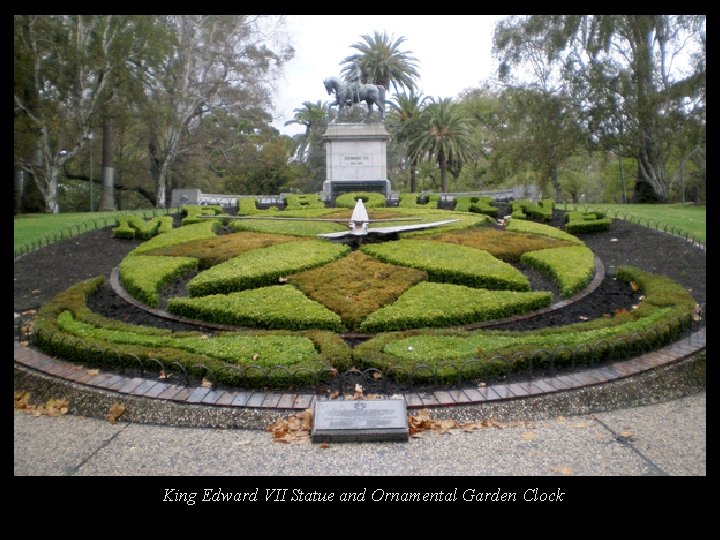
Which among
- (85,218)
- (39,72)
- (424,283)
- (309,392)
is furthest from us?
(39,72)

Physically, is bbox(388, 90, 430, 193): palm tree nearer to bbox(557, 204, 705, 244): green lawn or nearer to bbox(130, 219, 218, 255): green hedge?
bbox(557, 204, 705, 244): green lawn

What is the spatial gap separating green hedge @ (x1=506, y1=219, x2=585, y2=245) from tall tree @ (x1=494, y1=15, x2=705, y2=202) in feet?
45.3

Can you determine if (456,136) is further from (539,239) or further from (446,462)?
(446,462)

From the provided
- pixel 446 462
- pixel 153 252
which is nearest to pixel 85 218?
pixel 153 252

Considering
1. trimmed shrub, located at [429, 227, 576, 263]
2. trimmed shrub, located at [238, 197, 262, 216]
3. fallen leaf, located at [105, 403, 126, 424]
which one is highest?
trimmed shrub, located at [238, 197, 262, 216]

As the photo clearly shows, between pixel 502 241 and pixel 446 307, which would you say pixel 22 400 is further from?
pixel 502 241

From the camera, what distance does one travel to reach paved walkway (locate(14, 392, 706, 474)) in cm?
447

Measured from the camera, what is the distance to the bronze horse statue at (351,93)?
23.2m

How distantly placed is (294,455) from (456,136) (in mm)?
34565

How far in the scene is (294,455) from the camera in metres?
4.72

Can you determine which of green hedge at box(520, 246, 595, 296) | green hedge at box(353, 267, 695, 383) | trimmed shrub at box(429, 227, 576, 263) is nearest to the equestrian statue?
trimmed shrub at box(429, 227, 576, 263)

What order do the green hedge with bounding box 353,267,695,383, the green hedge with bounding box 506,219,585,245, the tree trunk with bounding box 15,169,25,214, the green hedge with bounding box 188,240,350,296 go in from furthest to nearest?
the tree trunk with bounding box 15,169,25,214
the green hedge with bounding box 506,219,585,245
the green hedge with bounding box 188,240,350,296
the green hedge with bounding box 353,267,695,383

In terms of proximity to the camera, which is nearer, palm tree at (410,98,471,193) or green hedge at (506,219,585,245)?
green hedge at (506,219,585,245)

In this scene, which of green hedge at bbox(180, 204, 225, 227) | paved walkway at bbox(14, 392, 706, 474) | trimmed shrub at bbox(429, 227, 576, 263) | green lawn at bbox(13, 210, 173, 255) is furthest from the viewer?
green hedge at bbox(180, 204, 225, 227)
